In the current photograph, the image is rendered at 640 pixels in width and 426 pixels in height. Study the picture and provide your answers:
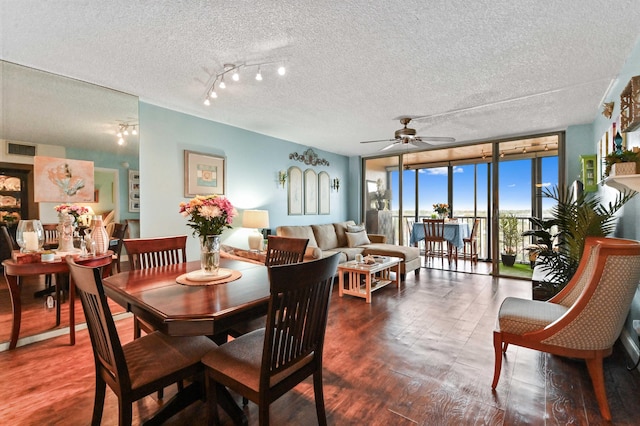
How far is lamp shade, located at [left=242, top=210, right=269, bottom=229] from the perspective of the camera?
14.1ft

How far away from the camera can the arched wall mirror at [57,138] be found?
2.58 m

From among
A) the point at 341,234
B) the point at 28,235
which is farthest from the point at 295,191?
the point at 28,235

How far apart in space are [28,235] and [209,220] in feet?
6.47

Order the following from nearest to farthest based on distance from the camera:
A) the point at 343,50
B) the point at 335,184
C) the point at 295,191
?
the point at 343,50
the point at 295,191
the point at 335,184

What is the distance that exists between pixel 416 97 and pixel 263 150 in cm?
263

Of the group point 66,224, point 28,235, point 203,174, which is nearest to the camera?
point 28,235

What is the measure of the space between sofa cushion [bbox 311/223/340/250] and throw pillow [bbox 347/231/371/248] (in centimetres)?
27

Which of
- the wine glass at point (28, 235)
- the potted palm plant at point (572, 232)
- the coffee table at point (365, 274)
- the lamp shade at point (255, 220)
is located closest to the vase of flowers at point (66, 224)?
the wine glass at point (28, 235)

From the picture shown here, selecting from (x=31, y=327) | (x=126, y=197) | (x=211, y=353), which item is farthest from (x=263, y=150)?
(x=211, y=353)

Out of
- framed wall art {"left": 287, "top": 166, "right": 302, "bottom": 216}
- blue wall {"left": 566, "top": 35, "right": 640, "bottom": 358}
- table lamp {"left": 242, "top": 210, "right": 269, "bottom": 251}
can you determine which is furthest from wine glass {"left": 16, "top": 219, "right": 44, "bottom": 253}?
blue wall {"left": 566, "top": 35, "right": 640, "bottom": 358}

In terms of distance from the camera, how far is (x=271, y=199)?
16.8 feet

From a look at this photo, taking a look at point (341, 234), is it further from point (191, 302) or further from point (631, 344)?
point (191, 302)

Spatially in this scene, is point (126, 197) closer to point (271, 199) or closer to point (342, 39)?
point (271, 199)

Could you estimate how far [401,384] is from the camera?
2039mm
